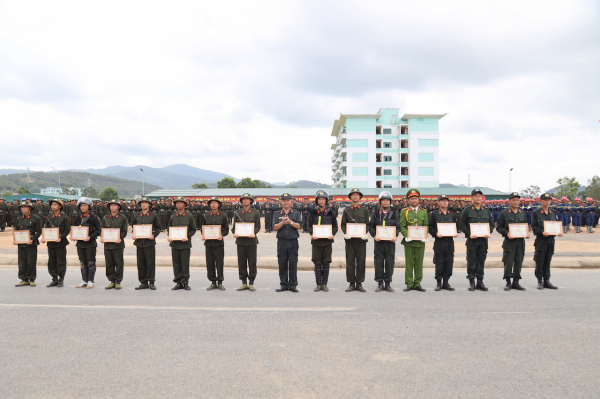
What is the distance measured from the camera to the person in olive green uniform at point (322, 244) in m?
8.20

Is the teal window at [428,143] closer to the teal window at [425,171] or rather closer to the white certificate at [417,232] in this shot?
the teal window at [425,171]

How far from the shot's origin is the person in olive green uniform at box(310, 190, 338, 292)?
8203mm

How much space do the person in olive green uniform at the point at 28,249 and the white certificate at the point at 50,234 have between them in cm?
52

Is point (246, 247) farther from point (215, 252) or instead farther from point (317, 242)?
point (317, 242)

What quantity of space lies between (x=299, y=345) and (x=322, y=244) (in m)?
3.64

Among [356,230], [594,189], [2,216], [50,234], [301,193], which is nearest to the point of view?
[356,230]

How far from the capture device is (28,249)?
28.8 feet

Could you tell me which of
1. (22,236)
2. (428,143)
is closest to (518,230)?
(22,236)

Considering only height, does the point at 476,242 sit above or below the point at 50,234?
below

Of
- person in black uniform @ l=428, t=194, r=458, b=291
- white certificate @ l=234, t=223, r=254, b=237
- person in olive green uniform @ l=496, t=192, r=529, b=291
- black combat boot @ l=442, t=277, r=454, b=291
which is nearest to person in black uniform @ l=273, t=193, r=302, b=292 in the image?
white certificate @ l=234, t=223, r=254, b=237

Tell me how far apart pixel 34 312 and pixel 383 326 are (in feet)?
18.9

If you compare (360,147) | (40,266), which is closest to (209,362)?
(40,266)

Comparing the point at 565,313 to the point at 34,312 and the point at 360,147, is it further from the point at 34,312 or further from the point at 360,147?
the point at 360,147

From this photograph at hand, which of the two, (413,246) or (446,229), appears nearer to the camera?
(413,246)
